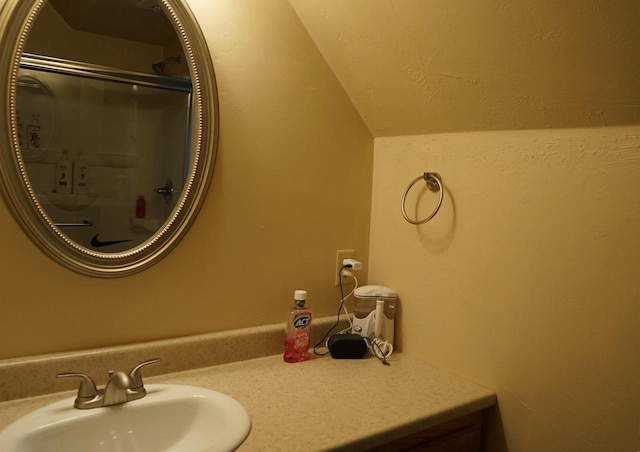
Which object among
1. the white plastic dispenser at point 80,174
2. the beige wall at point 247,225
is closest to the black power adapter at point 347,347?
the beige wall at point 247,225

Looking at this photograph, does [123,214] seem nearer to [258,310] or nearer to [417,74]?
[258,310]

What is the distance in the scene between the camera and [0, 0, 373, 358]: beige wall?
3.39 ft

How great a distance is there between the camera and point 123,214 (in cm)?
109

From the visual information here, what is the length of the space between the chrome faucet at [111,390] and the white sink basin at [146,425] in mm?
11

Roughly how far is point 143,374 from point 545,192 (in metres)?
0.96

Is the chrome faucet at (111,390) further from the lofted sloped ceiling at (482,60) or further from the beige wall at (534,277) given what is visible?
the lofted sloped ceiling at (482,60)

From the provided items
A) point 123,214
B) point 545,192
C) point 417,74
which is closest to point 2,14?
point 123,214

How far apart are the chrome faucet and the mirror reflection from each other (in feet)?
0.84

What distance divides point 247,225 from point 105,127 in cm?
40

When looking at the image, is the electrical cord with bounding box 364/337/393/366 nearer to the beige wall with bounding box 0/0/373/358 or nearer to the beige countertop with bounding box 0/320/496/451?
the beige countertop with bounding box 0/320/496/451

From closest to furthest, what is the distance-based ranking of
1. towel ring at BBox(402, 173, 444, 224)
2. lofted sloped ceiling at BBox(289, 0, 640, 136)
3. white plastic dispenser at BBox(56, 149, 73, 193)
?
lofted sloped ceiling at BBox(289, 0, 640, 136)
white plastic dispenser at BBox(56, 149, 73, 193)
towel ring at BBox(402, 173, 444, 224)

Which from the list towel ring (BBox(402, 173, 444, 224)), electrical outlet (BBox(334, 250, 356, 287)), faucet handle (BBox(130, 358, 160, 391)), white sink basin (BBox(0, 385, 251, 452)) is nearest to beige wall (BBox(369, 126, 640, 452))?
towel ring (BBox(402, 173, 444, 224))

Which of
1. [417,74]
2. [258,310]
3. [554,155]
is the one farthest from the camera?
[258,310]

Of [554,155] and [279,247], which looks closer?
[554,155]
